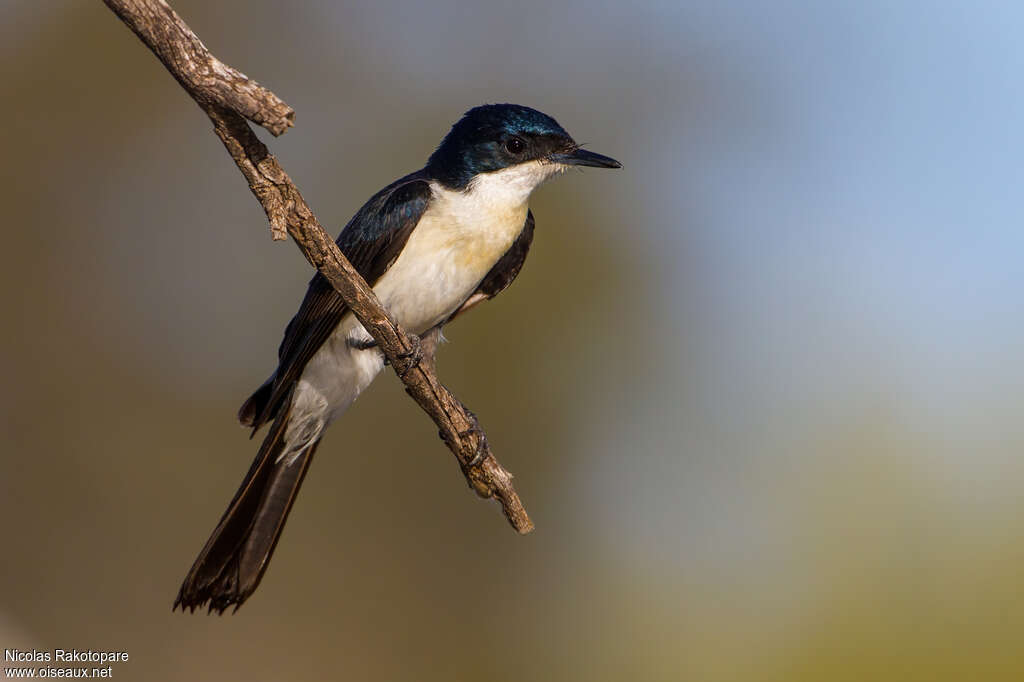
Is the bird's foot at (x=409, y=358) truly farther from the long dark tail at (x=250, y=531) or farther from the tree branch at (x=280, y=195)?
the long dark tail at (x=250, y=531)

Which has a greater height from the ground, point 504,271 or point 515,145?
point 515,145

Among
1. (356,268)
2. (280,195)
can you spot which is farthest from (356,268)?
(280,195)

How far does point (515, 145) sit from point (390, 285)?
0.90 meters

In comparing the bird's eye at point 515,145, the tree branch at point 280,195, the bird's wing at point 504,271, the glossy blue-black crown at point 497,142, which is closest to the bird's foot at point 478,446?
the tree branch at point 280,195

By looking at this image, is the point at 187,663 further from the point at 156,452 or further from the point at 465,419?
the point at 465,419

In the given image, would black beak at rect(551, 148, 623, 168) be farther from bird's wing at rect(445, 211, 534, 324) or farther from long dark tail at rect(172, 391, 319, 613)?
long dark tail at rect(172, 391, 319, 613)

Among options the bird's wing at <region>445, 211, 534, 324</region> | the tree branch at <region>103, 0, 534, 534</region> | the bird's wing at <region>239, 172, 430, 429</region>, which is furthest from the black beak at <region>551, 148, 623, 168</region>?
the tree branch at <region>103, 0, 534, 534</region>

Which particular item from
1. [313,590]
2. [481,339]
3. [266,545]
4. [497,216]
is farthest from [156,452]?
[497,216]

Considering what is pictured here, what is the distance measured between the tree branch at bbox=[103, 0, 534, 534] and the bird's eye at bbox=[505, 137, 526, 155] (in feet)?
4.51

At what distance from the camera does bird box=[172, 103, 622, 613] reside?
14.8 ft

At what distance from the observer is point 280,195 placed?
302 centimetres

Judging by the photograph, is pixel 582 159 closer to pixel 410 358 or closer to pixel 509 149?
pixel 509 149

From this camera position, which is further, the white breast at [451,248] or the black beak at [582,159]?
the black beak at [582,159]

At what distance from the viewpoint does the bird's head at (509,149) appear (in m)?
4.78
